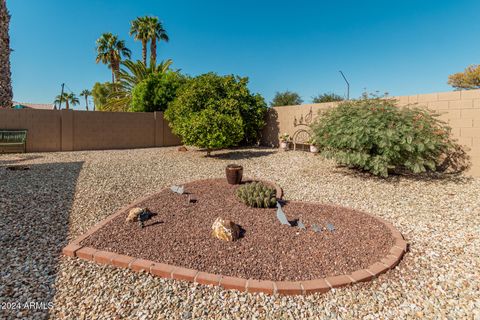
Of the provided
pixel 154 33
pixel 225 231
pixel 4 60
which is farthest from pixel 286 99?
pixel 225 231

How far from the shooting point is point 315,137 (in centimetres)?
661

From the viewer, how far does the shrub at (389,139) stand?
5191mm

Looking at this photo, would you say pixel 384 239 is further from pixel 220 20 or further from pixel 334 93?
pixel 334 93

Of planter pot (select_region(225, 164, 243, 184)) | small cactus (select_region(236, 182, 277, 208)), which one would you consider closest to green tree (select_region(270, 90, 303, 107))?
planter pot (select_region(225, 164, 243, 184))

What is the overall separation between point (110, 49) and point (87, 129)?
1614 centimetres

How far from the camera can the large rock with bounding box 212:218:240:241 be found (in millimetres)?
2869

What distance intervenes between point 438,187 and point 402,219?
228 centimetres

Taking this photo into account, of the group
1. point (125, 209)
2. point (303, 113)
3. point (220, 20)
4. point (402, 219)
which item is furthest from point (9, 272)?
point (220, 20)

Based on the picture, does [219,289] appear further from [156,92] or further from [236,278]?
[156,92]

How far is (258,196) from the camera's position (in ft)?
12.8

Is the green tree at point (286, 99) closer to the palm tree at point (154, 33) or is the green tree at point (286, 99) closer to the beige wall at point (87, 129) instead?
the beige wall at point (87, 129)

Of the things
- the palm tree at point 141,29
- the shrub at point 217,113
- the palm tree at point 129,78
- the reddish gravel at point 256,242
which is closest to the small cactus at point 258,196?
the reddish gravel at point 256,242

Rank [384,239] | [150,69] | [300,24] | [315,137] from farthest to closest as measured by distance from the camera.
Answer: [150,69], [300,24], [315,137], [384,239]

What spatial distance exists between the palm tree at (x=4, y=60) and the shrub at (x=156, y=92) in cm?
656
